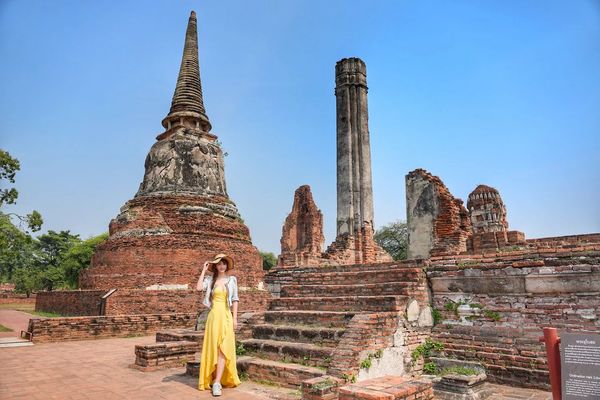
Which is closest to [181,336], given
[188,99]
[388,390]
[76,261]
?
[388,390]

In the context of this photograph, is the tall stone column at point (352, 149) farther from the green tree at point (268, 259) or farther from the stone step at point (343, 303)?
the green tree at point (268, 259)

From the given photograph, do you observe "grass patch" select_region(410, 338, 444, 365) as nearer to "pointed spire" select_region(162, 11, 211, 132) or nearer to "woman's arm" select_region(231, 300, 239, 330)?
"woman's arm" select_region(231, 300, 239, 330)

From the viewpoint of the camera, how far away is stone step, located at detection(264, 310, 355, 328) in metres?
6.29

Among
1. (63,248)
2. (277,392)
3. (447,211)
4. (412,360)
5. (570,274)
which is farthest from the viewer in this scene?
(63,248)

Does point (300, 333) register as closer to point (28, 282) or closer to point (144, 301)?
point (144, 301)

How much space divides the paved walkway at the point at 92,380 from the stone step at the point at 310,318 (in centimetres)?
137

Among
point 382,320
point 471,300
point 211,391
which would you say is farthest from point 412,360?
point 211,391

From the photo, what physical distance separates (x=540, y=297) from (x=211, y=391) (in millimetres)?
4469

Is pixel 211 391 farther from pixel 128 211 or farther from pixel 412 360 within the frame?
pixel 128 211

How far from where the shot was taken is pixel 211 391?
529 centimetres

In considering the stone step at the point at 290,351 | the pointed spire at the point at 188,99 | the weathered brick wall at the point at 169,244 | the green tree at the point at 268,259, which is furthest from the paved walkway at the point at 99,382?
the green tree at the point at 268,259

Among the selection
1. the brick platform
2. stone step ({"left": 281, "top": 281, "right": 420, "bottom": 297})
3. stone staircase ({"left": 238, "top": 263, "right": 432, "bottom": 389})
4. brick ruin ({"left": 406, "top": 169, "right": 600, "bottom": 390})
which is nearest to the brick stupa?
stone step ({"left": 281, "top": 281, "right": 420, "bottom": 297})

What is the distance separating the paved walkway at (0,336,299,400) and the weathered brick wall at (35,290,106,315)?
16.9 ft

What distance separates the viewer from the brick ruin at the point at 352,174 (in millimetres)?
15523
